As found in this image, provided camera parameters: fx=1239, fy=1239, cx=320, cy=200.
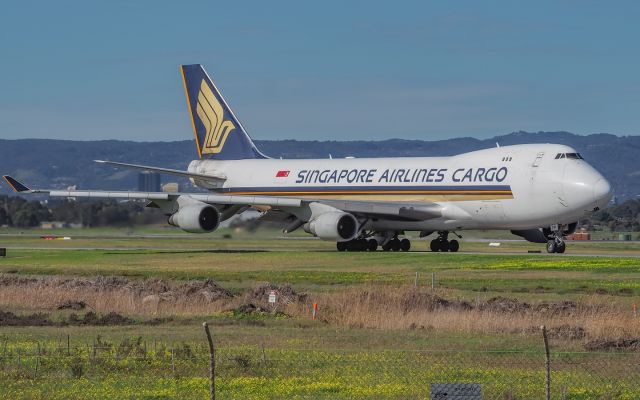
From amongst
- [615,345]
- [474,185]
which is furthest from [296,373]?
[474,185]

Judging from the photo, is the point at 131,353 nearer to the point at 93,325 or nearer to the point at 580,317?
the point at 93,325

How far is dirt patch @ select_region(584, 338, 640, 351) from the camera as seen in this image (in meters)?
27.6

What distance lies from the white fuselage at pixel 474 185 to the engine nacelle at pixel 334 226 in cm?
271

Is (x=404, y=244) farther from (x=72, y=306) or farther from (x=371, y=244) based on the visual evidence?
(x=72, y=306)

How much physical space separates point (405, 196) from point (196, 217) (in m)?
11.1

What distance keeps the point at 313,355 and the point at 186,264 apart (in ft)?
110

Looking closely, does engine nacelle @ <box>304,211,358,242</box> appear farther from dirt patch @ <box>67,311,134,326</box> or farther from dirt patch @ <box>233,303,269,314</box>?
dirt patch @ <box>67,311,134,326</box>

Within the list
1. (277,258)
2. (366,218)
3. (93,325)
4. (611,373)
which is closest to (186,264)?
(277,258)

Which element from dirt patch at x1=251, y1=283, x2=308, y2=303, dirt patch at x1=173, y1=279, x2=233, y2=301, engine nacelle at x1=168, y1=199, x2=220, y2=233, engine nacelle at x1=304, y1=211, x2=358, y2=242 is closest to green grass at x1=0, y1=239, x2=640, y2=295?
engine nacelle at x1=304, y1=211, x2=358, y2=242

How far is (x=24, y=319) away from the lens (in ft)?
114

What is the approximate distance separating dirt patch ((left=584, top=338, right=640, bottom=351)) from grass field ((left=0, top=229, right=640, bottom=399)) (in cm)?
55

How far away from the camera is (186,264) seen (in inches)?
2334

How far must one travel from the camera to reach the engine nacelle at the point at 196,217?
2564 inches

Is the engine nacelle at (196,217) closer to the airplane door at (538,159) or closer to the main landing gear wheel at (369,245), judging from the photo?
the main landing gear wheel at (369,245)
